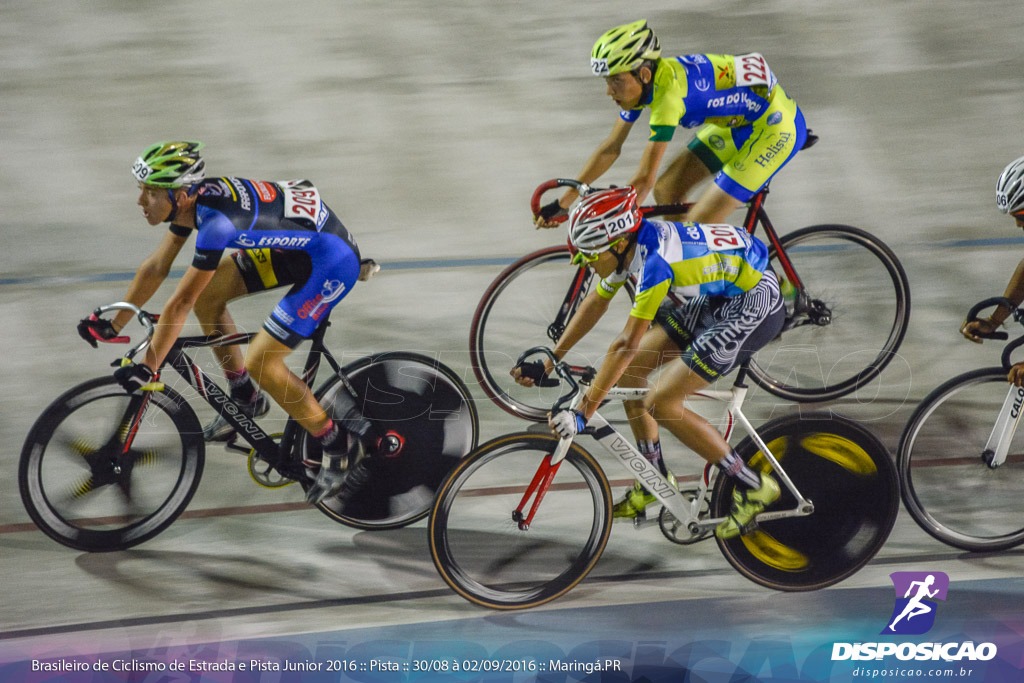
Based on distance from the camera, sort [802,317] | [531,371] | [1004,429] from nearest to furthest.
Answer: [531,371]
[1004,429]
[802,317]

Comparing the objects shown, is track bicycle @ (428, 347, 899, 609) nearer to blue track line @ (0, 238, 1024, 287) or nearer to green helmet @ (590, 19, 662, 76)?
green helmet @ (590, 19, 662, 76)

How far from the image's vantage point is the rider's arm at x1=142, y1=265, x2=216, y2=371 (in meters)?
3.38

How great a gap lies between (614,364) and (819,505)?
3.25ft

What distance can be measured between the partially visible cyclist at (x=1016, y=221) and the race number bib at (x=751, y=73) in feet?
3.47

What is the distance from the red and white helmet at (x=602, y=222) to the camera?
3311 millimetres

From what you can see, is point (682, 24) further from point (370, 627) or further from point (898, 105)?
point (370, 627)

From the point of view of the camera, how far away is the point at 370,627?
364 cm

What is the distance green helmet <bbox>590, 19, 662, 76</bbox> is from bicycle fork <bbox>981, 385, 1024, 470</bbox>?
187 cm

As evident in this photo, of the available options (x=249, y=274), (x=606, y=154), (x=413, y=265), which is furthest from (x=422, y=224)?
(x=249, y=274)

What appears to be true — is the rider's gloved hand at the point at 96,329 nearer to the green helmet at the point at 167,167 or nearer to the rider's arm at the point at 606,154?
the green helmet at the point at 167,167

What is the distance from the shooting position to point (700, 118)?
4309 millimetres

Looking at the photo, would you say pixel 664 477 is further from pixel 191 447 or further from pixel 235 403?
pixel 191 447

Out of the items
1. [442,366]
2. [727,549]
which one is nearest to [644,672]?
[727,549]

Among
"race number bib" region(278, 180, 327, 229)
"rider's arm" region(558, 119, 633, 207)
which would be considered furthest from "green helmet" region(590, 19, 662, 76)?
"race number bib" region(278, 180, 327, 229)
